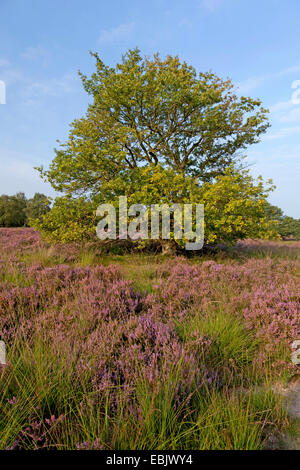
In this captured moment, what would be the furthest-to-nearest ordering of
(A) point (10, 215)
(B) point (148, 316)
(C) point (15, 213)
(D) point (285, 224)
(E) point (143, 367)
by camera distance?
(C) point (15, 213)
(A) point (10, 215)
(D) point (285, 224)
(B) point (148, 316)
(E) point (143, 367)

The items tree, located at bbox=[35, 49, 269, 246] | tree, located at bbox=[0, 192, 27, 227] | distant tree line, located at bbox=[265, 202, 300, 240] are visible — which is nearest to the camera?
tree, located at bbox=[35, 49, 269, 246]

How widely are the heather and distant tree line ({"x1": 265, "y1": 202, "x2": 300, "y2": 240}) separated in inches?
1274

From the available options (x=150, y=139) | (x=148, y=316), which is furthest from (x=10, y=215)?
(x=148, y=316)

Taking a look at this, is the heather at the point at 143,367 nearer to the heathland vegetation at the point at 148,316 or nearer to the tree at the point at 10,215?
the heathland vegetation at the point at 148,316

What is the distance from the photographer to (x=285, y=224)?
112 ft

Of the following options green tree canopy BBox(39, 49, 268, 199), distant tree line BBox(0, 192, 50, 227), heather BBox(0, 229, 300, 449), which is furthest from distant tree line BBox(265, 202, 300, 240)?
distant tree line BBox(0, 192, 50, 227)

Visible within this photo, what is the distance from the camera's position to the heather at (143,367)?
1.66 meters

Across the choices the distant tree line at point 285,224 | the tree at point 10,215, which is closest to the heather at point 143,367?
the distant tree line at point 285,224

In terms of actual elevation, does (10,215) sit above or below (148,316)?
above

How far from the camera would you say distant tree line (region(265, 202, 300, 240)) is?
32.4 meters

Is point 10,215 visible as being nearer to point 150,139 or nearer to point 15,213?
point 15,213

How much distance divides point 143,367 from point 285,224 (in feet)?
126

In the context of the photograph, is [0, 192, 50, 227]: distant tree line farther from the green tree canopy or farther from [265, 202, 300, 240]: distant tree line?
[265, 202, 300, 240]: distant tree line
